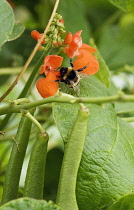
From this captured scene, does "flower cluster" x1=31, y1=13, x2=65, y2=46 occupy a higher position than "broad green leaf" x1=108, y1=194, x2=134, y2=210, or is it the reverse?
"flower cluster" x1=31, y1=13, x2=65, y2=46

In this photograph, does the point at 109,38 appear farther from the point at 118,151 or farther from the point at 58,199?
the point at 58,199

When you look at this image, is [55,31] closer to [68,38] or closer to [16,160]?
[68,38]

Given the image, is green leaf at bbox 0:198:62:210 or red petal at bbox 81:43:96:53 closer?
green leaf at bbox 0:198:62:210

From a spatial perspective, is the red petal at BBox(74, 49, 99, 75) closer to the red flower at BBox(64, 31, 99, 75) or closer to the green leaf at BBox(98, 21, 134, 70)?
the red flower at BBox(64, 31, 99, 75)

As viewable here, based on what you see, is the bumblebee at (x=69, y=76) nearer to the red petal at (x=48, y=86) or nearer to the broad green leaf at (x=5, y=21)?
the red petal at (x=48, y=86)

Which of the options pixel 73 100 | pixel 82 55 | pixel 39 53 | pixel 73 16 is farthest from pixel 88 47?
pixel 73 16

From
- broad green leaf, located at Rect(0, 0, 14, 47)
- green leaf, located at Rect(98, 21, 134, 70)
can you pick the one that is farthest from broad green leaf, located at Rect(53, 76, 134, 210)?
green leaf, located at Rect(98, 21, 134, 70)

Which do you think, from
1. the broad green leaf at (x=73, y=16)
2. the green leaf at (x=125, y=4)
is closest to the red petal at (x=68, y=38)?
the green leaf at (x=125, y=4)
